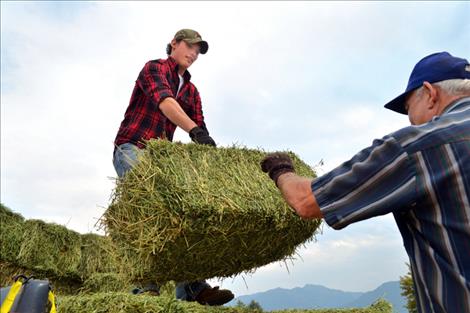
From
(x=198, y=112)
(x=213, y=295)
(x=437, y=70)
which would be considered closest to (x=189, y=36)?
(x=198, y=112)

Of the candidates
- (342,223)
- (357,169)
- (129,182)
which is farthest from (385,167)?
(129,182)

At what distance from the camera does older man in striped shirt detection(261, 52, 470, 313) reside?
1.78m

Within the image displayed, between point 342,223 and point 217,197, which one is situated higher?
point 217,197

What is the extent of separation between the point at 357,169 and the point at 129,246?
2.52 m

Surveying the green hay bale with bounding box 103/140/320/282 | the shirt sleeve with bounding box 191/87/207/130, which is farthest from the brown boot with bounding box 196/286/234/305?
the shirt sleeve with bounding box 191/87/207/130

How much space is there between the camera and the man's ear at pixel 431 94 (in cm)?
211

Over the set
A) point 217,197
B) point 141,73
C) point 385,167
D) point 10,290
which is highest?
point 141,73

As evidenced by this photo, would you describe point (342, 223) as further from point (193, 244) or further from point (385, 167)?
point (193, 244)

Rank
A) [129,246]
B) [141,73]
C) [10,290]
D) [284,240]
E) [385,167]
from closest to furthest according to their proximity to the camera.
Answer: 1. [385,167]
2. [10,290]
3. [129,246]
4. [284,240]
5. [141,73]

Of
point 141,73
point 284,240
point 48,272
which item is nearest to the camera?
point 284,240

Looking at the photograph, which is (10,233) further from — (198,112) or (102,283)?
(198,112)

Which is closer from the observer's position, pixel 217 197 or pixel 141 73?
pixel 217 197

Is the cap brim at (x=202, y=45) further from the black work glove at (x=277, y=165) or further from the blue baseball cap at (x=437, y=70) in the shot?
the blue baseball cap at (x=437, y=70)

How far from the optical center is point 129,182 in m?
3.76
